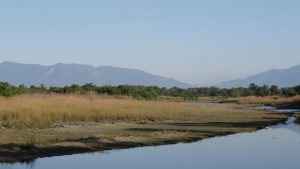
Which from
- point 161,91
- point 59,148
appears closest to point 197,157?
point 59,148

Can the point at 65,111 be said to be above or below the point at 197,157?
above

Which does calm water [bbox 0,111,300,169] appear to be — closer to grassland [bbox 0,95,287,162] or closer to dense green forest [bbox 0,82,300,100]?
grassland [bbox 0,95,287,162]

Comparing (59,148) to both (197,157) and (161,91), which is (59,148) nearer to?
(197,157)

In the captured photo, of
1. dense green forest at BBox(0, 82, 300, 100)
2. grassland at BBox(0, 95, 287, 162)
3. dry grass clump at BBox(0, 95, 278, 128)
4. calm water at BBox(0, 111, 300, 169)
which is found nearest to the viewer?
calm water at BBox(0, 111, 300, 169)

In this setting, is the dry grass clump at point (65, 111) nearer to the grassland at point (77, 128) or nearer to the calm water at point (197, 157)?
the grassland at point (77, 128)

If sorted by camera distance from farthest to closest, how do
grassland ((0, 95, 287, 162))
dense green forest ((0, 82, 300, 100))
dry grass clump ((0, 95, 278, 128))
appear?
dense green forest ((0, 82, 300, 100)) < dry grass clump ((0, 95, 278, 128)) < grassland ((0, 95, 287, 162))

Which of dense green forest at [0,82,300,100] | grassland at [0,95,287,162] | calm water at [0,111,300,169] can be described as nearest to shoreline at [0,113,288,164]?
grassland at [0,95,287,162]

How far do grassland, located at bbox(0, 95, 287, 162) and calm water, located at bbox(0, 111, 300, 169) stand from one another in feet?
3.36

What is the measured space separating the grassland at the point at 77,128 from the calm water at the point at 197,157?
102 cm

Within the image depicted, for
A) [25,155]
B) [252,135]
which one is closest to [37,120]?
[25,155]

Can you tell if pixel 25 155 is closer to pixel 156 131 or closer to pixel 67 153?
pixel 67 153

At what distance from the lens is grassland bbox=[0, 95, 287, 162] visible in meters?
20.5

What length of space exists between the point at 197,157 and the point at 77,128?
28.3 ft

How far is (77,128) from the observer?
90.0 ft
